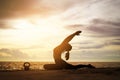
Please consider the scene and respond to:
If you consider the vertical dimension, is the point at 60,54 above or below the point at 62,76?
above

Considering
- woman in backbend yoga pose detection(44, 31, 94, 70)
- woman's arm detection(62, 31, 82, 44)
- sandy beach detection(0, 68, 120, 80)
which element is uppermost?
woman's arm detection(62, 31, 82, 44)

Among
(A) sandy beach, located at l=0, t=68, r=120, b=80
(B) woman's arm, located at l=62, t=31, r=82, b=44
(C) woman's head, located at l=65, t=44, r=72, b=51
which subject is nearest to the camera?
(A) sandy beach, located at l=0, t=68, r=120, b=80

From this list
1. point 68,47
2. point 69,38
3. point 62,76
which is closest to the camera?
point 62,76

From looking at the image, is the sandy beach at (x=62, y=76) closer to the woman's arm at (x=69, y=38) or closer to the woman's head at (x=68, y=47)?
the woman's head at (x=68, y=47)

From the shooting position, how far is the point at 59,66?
33781 mm

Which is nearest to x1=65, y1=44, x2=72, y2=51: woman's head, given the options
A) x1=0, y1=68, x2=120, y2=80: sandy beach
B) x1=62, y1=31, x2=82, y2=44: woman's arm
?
x1=62, y1=31, x2=82, y2=44: woman's arm

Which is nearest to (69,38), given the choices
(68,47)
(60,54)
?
(68,47)

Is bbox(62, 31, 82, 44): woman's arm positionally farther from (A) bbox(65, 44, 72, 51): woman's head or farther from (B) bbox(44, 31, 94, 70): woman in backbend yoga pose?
(A) bbox(65, 44, 72, 51): woman's head

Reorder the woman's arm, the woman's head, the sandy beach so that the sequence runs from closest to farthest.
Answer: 1. the sandy beach
2. the woman's arm
3. the woman's head

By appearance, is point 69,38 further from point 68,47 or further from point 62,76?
point 62,76

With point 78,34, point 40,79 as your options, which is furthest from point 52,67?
point 40,79

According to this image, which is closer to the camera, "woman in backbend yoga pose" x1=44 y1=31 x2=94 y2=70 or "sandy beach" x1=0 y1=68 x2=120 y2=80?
"sandy beach" x1=0 y1=68 x2=120 y2=80

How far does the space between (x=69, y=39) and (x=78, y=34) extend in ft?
4.53

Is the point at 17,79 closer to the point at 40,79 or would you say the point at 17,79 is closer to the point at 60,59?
the point at 40,79
